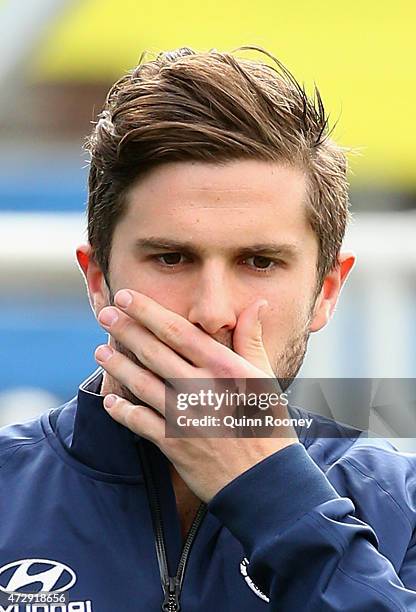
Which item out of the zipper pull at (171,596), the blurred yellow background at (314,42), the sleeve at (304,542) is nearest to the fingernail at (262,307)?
the sleeve at (304,542)

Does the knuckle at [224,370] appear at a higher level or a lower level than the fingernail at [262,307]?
lower

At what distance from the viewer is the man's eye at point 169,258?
5.74 feet

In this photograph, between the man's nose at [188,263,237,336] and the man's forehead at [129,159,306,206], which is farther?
the man's forehead at [129,159,306,206]

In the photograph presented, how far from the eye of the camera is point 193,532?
173cm

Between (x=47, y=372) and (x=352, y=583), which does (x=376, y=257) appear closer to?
(x=47, y=372)

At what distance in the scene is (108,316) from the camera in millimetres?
1706

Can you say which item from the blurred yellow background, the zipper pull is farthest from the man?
the blurred yellow background

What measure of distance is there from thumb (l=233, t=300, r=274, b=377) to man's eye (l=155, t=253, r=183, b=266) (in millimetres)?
133

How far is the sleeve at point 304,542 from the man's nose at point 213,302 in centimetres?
21

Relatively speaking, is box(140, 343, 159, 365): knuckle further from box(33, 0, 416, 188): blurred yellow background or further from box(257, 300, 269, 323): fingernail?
box(33, 0, 416, 188): blurred yellow background

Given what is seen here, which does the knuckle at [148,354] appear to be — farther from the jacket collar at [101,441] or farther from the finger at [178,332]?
the jacket collar at [101,441]

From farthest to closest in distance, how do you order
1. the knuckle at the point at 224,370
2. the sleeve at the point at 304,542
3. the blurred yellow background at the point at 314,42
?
the blurred yellow background at the point at 314,42
the knuckle at the point at 224,370
the sleeve at the point at 304,542

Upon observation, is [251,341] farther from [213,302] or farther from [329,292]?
[329,292]

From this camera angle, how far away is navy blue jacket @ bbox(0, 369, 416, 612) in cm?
152
